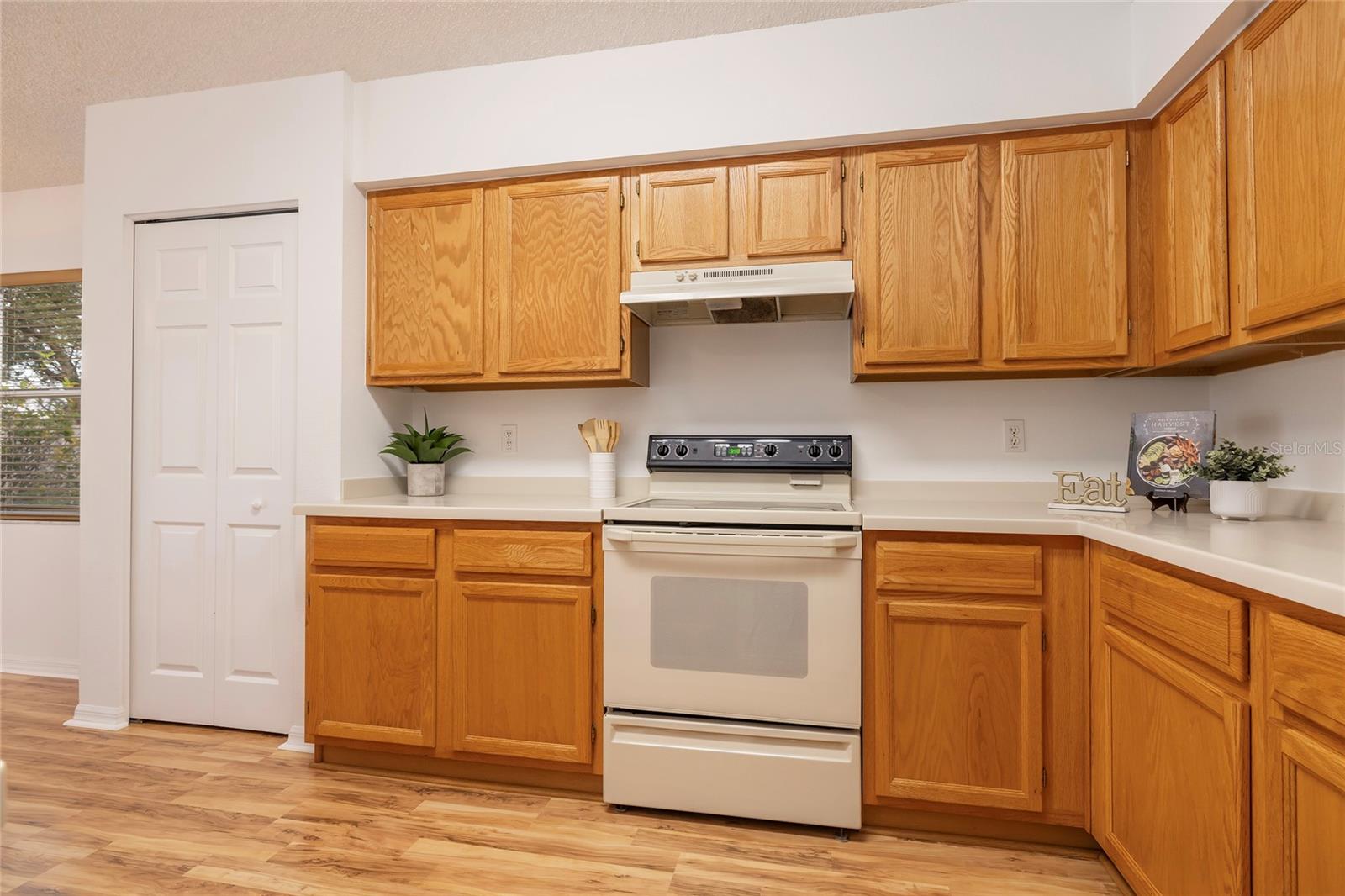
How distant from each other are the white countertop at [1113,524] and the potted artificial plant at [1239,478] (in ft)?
0.13

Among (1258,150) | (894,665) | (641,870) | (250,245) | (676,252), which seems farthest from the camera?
(250,245)

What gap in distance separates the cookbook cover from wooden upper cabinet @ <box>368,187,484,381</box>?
2.31 m

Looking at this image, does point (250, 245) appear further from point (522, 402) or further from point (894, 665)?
point (894, 665)

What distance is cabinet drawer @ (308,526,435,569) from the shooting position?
90.6 inches

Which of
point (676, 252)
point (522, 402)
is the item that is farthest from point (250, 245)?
point (676, 252)

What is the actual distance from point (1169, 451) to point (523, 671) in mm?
2136

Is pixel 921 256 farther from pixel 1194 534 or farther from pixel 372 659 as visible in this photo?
pixel 372 659

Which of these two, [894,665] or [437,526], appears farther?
[437,526]

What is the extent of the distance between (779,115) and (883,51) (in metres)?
0.39

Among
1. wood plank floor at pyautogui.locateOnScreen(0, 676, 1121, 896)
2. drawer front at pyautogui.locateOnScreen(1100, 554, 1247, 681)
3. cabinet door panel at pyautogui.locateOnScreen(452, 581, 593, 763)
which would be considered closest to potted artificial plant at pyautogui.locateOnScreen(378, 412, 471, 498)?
cabinet door panel at pyautogui.locateOnScreen(452, 581, 593, 763)

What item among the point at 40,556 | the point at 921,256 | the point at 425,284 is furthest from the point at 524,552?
the point at 40,556

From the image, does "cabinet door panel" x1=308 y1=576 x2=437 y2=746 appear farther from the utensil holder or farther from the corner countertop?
the corner countertop

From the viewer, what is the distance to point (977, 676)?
1938 mm

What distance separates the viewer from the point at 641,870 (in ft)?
5.99
